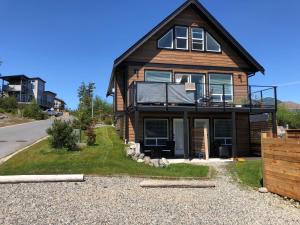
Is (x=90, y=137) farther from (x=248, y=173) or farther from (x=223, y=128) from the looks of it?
(x=248, y=173)

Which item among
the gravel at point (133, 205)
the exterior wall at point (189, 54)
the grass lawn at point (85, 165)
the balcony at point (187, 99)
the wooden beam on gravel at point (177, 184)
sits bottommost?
the gravel at point (133, 205)

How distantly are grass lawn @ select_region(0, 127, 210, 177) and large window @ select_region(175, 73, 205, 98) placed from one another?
588cm

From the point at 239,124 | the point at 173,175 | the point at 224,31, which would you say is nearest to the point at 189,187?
the point at 173,175

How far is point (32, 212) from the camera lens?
8.08 meters

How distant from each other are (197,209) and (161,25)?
43.2 ft

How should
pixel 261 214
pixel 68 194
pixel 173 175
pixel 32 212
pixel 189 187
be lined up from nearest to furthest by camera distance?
pixel 32 212, pixel 261 214, pixel 68 194, pixel 189 187, pixel 173 175

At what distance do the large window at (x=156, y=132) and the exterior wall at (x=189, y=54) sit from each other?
358cm

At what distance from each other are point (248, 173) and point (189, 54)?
30.6 ft

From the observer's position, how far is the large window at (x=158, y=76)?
19.9 m

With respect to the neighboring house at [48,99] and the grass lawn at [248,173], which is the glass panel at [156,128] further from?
the neighboring house at [48,99]

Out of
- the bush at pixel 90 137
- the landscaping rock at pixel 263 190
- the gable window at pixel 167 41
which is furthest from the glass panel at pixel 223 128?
the landscaping rock at pixel 263 190

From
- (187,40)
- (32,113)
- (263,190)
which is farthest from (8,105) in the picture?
(263,190)

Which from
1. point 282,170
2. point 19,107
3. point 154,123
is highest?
point 19,107

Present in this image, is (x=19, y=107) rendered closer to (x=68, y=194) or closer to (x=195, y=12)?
(x=195, y=12)
